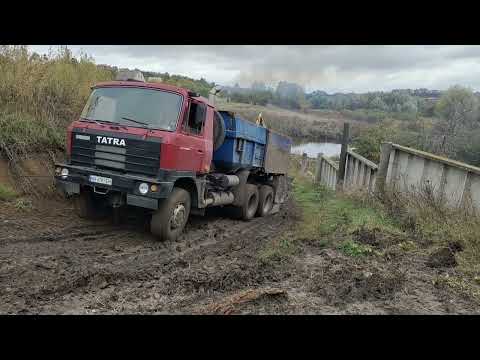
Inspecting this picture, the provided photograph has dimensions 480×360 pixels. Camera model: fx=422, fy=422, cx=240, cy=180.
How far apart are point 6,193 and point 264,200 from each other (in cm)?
621

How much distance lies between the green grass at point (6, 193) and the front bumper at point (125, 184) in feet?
3.85

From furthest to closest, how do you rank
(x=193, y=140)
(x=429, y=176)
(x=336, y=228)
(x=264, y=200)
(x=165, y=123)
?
1. (x=264, y=200)
2. (x=429, y=176)
3. (x=336, y=228)
4. (x=193, y=140)
5. (x=165, y=123)

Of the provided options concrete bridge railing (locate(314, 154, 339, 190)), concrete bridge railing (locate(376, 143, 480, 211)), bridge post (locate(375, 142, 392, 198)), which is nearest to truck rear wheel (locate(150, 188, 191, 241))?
concrete bridge railing (locate(376, 143, 480, 211))

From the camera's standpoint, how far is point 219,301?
13.6ft

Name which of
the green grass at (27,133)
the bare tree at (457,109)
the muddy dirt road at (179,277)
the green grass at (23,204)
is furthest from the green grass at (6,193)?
the bare tree at (457,109)

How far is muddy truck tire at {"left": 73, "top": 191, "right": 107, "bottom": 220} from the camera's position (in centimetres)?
740

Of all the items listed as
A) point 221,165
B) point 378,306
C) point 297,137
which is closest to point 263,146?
point 221,165

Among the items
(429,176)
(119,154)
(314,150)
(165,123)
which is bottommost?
(314,150)

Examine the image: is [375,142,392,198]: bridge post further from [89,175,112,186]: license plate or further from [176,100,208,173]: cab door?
[89,175,112,186]: license plate

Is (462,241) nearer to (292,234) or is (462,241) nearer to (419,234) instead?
(419,234)

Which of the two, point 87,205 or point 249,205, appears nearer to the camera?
point 87,205

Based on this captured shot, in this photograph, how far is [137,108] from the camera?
23.1 ft

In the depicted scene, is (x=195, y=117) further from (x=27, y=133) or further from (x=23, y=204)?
(x=27, y=133)

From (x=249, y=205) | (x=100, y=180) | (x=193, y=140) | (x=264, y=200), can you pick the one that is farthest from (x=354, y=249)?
(x=264, y=200)
